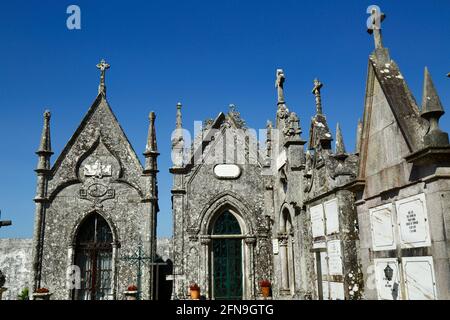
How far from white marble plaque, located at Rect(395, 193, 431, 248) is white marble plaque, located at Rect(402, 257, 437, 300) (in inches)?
10.7

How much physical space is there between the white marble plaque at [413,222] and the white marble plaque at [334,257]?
3.13 m

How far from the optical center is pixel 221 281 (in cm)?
1791

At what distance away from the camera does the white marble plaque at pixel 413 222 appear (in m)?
6.84

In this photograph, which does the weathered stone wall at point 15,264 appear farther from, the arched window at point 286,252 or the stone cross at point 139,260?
the arched window at point 286,252

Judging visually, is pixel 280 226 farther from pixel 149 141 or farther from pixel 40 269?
pixel 40 269

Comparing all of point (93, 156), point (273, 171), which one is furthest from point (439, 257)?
point (93, 156)

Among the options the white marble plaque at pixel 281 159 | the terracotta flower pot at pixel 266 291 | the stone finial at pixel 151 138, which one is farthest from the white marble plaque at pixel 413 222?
the stone finial at pixel 151 138

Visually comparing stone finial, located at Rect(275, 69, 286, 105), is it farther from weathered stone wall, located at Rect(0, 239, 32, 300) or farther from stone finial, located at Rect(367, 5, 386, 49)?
weathered stone wall, located at Rect(0, 239, 32, 300)

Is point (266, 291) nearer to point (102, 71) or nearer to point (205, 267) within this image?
point (205, 267)

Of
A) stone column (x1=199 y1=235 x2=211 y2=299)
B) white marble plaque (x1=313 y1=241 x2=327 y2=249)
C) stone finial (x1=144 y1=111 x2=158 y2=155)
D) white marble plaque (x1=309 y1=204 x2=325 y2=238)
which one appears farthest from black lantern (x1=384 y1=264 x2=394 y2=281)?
stone finial (x1=144 y1=111 x2=158 y2=155)

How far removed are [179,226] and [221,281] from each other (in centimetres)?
303

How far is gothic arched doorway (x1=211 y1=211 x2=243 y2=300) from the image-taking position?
1784cm

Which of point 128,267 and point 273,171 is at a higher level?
point 273,171

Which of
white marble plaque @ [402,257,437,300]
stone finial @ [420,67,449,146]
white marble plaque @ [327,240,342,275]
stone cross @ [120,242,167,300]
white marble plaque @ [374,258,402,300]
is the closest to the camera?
stone finial @ [420,67,449,146]
